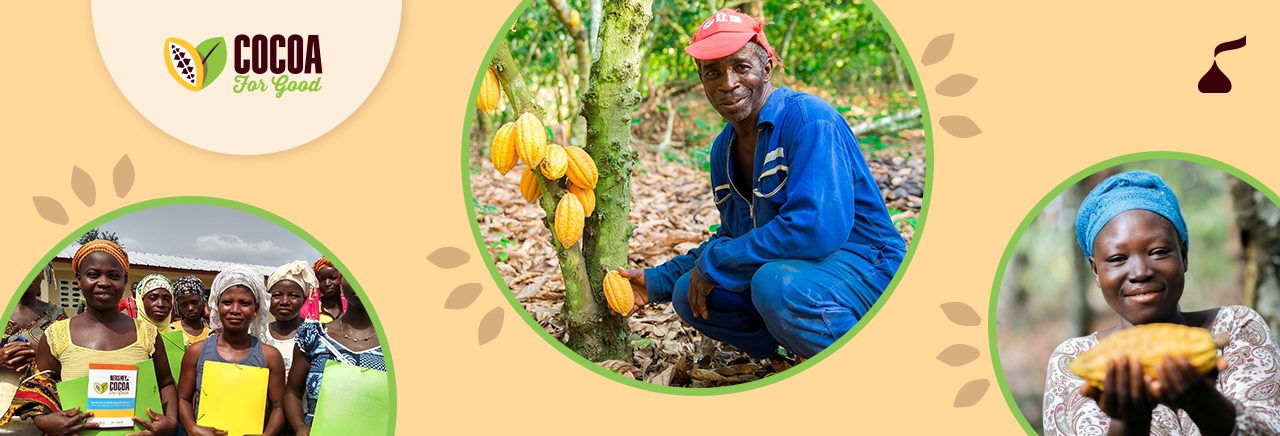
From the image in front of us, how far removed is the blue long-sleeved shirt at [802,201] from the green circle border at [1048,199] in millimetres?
464

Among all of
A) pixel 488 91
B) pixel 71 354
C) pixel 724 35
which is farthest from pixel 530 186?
pixel 71 354

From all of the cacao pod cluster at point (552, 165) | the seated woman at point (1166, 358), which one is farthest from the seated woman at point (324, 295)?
the seated woman at point (1166, 358)

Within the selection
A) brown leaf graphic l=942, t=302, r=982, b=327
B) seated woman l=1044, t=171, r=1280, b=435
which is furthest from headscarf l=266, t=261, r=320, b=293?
seated woman l=1044, t=171, r=1280, b=435

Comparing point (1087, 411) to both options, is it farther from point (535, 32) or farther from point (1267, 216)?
point (535, 32)

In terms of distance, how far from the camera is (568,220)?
3590 millimetres

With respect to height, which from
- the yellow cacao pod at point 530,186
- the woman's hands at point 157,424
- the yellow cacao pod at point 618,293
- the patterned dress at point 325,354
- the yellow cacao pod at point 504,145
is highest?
the yellow cacao pod at point 504,145

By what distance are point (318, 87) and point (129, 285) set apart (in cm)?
92

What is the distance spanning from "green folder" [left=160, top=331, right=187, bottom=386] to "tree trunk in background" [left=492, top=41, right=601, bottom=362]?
4.64ft

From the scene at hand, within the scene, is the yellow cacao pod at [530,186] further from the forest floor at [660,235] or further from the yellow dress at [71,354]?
the yellow dress at [71,354]

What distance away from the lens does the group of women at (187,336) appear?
2.88m

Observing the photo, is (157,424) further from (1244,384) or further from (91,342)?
(1244,384)

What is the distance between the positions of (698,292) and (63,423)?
219cm

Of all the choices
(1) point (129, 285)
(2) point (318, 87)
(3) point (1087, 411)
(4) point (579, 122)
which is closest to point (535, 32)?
(4) point (579, 122)

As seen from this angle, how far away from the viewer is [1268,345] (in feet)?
8.95
